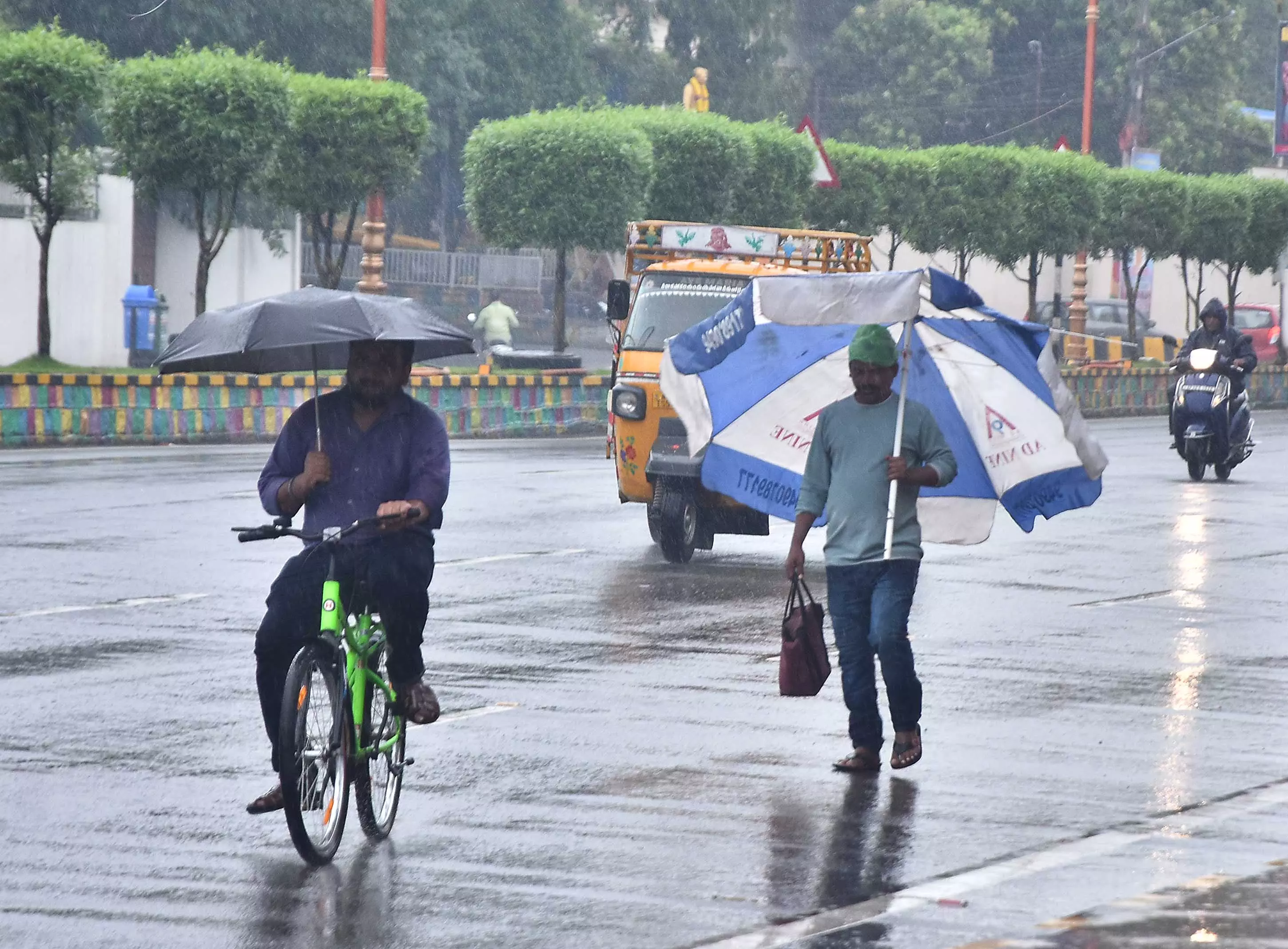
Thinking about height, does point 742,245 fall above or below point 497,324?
above

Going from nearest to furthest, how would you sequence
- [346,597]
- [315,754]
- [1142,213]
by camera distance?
[315,754], [346,597], [1142,213]

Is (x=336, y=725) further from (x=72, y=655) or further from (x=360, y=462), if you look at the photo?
(x=72, y=655)

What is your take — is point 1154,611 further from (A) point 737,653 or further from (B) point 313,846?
(B) point 313,846

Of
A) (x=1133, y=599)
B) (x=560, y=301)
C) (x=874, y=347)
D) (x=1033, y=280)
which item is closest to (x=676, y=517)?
(x=1133, y=599)

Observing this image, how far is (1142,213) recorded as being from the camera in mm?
49719

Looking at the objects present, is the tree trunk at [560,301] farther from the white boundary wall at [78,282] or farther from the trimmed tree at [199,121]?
the trimmed tree at [199,121]

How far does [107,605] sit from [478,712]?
401 centimetres

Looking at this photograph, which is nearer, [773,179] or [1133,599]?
[1133,599]

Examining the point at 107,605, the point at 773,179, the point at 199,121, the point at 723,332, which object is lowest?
the point at 107,605

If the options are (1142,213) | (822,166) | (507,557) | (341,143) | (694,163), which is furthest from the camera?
(1142,213)

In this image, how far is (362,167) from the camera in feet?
114

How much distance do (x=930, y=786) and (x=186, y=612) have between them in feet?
19.1

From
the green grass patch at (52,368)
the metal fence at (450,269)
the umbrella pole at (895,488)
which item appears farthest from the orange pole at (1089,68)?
the umbrella pole at (895,488)

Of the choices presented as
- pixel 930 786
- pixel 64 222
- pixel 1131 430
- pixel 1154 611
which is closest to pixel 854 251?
pixel 1154 611
